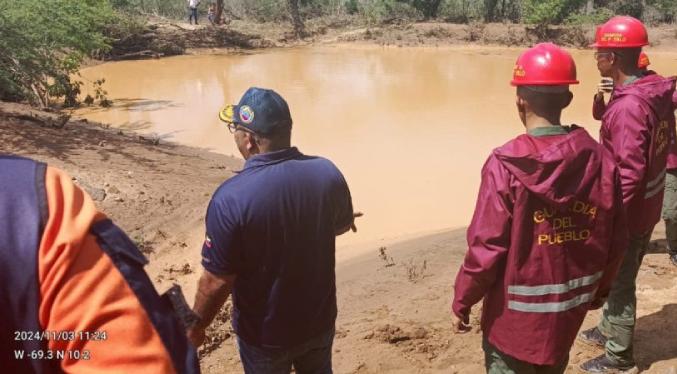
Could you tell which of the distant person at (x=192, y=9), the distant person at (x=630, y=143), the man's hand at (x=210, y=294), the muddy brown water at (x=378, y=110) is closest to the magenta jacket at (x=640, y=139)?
the distant person at (x=630, y=143)

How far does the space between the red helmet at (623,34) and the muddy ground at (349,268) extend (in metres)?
1.90

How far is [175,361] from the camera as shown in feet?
3.05

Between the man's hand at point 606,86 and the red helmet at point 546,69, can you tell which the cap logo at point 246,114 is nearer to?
the red helmet at point 546,69

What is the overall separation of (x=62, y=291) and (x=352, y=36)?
28002 mm

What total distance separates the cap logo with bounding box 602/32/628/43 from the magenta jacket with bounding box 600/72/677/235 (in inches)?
9.5

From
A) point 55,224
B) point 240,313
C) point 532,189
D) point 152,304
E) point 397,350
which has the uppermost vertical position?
point 55,224

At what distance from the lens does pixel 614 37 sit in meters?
3.10

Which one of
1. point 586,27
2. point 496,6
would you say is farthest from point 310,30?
point 586,27

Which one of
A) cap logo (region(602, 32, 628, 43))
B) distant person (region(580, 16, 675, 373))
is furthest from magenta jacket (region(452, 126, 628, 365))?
cap logo (region(602, 32, 628, 43))

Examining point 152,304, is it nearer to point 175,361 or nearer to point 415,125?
point 175,361

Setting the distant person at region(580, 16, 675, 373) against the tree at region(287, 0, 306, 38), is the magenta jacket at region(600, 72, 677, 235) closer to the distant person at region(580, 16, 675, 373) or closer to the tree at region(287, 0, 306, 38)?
the distant person at region(580, 16, 675, 373)

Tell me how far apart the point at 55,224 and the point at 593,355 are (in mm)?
3677

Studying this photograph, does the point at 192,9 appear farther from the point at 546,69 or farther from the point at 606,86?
the point at 546,69

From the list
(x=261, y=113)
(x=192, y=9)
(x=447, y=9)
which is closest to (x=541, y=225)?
(x=261, y=113)
